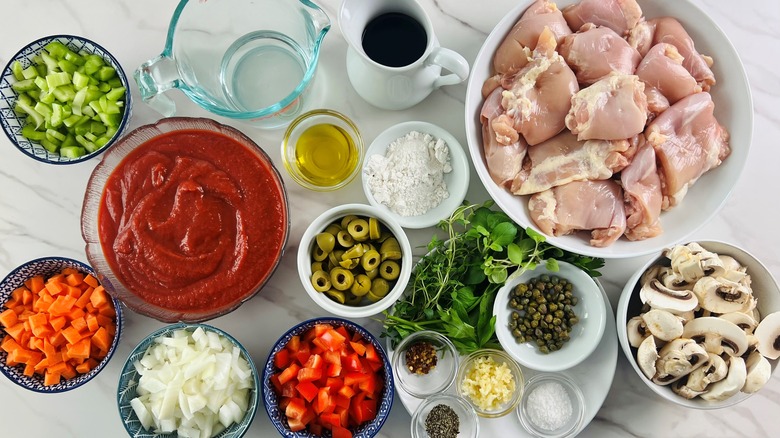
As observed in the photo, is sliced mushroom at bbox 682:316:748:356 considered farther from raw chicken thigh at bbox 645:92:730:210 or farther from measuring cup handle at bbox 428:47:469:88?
measuring cup handle at bbox 428:47:469:88

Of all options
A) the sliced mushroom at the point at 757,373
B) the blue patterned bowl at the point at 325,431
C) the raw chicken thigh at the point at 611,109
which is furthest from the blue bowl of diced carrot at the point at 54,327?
the sliced mushroom at the point at 757,373

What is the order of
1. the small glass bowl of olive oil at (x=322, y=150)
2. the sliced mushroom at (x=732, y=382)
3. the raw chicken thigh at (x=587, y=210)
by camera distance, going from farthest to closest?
the small glass bowl of olive oil at (x=322, y=150), the raw chicken thigh at (x=587, y=210), the sliced mushroom at (x=732, y=382)

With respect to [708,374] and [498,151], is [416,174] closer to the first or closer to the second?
[498,151]

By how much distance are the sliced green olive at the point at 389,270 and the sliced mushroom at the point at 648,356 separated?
813 mm

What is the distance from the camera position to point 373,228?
2068 millimetres

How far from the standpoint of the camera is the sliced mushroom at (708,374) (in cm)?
185

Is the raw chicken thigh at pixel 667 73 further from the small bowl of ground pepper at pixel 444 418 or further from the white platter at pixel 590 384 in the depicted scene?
the small bowl of ground pepper at pixel 444 418

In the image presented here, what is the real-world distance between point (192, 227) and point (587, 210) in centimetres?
128

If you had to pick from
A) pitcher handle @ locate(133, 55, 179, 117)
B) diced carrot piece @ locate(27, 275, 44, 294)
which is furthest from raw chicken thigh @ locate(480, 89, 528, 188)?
diced carrot piece @ locate(27, 275, 44, 294)

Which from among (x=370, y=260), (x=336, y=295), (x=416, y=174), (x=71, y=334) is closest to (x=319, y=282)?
(x=336, y=295)

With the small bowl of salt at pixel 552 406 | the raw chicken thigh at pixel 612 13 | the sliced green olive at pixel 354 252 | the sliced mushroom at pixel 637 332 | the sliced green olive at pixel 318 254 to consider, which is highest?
the raw chicken thigh at pixel 612 13

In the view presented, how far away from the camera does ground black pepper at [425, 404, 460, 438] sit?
202cm

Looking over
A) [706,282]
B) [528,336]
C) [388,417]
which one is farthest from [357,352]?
Result: [706,282]

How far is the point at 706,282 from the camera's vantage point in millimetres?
1906
